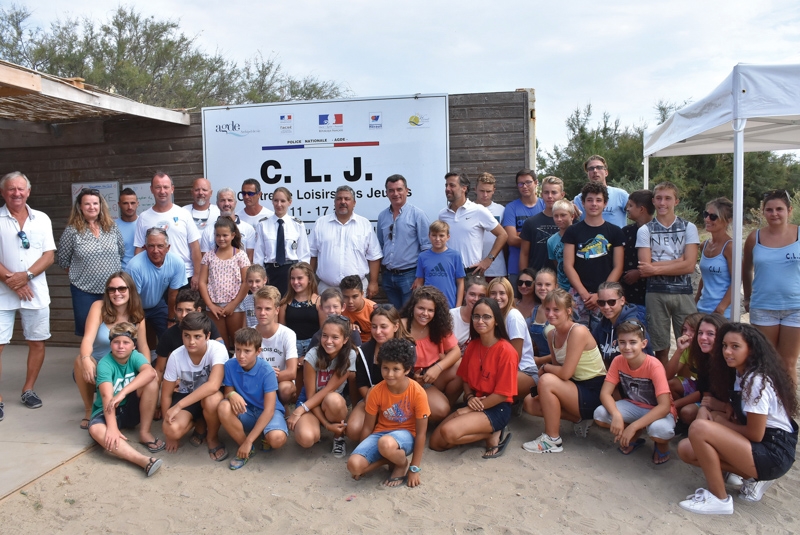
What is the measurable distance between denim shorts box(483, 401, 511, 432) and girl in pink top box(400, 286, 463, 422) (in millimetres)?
346

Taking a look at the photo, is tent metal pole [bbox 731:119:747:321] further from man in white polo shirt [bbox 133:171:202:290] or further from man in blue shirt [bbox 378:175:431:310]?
man in white polo shirt [bbox 133:171:202:290]

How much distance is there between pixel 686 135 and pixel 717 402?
8.19ft

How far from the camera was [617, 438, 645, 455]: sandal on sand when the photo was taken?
3975mm

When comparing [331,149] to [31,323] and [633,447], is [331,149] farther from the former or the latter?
[633,447]

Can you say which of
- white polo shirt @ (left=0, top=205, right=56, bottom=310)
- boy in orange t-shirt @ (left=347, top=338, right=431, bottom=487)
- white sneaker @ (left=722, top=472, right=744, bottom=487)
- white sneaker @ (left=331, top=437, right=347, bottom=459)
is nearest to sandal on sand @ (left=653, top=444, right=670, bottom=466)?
white sneaker @ (left=722, top=472, right=744, bottom=487)

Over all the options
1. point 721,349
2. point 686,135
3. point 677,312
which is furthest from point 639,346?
point 686,135

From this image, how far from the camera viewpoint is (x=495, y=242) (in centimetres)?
541

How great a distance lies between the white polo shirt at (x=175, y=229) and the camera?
5.42 metres

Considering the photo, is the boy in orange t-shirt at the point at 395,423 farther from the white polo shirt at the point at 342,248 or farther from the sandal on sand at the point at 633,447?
the white polo shirt at the point at 342,248

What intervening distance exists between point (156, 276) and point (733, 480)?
14.0 feet

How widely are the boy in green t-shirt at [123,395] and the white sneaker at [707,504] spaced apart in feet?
10.9

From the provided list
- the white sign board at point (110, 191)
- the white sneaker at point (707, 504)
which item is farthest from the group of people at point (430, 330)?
the white sign board at point (110, 191)

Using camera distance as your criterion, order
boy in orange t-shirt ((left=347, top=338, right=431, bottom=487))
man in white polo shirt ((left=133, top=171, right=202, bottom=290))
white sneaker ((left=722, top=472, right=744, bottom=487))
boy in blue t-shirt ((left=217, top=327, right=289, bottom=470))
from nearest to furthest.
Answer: white sneaker ((left=722, top=472, right=744, bottom=487)), boy in orange t-shirt ((left=347, top=338, right=431, bottom=487)), boy in blue t-shirt ((left=217, top=327, right=289, bottom=470)), man in white polo shirt ((left=133, top=171, right=202, bottom=290))

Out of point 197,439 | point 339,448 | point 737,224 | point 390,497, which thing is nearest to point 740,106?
point 737,224
